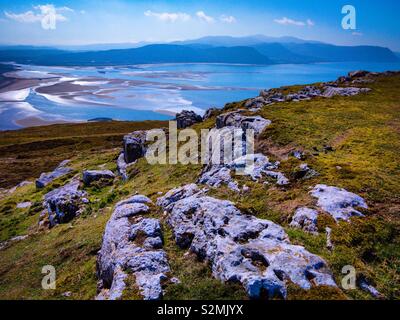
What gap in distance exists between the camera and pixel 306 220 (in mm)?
17234

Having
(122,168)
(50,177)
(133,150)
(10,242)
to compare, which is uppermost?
(133,150)

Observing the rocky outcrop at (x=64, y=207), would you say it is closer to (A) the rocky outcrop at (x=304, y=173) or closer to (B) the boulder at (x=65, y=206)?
(B) the boulder at (x=65, y=206)

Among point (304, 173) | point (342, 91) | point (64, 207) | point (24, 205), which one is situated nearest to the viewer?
point (304, 173)

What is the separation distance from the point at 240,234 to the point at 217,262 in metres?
2.43

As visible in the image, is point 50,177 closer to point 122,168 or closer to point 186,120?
point 122,168

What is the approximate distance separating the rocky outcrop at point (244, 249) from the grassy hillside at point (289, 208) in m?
0.56

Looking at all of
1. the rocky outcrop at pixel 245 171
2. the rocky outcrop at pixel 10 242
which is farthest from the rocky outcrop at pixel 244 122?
the rocky outcrop at pixel 10 242

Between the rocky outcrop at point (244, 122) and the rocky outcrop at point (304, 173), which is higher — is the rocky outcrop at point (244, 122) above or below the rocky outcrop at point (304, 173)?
above

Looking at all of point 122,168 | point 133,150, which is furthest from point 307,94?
point 122,168

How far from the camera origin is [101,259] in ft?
58.6

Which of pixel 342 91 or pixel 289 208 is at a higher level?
pixel 342 91

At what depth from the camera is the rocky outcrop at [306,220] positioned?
16719mm

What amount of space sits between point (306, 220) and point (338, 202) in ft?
8.49
